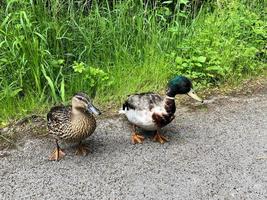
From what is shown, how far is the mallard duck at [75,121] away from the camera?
416 cm

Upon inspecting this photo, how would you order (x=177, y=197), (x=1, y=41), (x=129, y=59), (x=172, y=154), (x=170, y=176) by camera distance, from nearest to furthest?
(x=177, y=197)
(x=170, y=176)
(x=172, y=154)
(x=1, y=41)
(x=129, y=59)

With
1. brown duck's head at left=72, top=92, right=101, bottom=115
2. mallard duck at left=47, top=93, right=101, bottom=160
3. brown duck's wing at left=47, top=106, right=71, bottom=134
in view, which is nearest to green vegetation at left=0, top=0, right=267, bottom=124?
brown duck's wing at left=47, top=106, right=71, bottom=134

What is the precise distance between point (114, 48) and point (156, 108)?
1550 mm

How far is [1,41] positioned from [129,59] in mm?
1445

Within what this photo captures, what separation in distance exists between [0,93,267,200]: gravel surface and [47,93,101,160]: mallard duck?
0.23 meters

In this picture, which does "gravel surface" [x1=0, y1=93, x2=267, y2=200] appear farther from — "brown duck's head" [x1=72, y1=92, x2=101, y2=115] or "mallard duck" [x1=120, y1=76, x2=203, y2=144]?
"brown duck's head" [x1=72, y1=92, x2=101, y2=115]

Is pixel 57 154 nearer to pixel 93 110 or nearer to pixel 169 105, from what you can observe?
pixel 93 110

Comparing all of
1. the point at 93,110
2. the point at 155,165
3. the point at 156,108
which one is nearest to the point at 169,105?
the point at 156,108

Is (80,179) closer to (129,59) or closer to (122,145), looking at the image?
(122,145)

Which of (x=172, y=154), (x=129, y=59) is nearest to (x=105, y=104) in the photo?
(x=129, y=59)

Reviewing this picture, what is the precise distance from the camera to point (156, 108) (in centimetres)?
445

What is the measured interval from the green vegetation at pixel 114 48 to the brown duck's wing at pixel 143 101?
26.5 inches

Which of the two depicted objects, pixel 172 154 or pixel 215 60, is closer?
pixel 172 154

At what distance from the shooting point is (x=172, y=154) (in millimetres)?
4449
